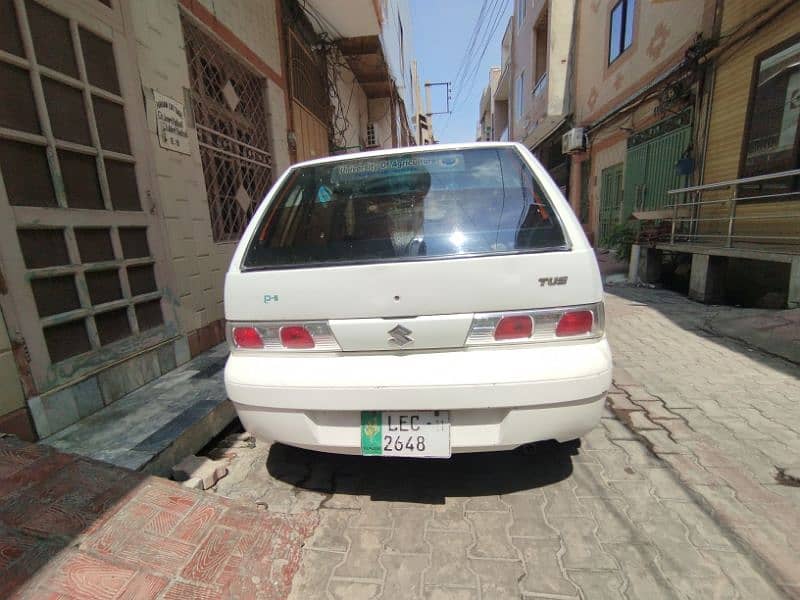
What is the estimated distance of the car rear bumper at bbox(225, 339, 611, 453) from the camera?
1.48 metres

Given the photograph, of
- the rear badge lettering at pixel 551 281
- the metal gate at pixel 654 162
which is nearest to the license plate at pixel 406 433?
the rear badge lettering at pixel 551 281

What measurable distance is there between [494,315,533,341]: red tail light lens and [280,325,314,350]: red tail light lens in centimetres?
79

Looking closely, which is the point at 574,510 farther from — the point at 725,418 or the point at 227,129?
the point at 227,129

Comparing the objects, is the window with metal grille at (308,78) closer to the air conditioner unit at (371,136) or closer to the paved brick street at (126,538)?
the air conditioner unit at (371,136)

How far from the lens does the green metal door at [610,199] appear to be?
377 inches

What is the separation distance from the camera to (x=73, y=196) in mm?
2414

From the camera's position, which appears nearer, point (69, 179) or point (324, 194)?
point (324, 194)

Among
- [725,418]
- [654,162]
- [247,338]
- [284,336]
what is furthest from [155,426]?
[654,162]

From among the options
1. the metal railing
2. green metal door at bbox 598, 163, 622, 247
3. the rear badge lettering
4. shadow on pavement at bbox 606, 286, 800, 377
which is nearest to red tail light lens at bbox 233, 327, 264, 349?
the rear badge lettering

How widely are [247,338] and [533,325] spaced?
1.24 metres

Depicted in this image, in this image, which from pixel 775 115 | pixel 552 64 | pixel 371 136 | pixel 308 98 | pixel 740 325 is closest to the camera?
pixel 740 325

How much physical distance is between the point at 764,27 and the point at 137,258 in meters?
7.84

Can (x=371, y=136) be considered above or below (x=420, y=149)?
above

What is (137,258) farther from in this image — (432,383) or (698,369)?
(698,369)
